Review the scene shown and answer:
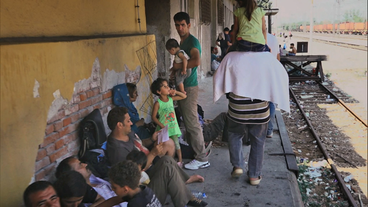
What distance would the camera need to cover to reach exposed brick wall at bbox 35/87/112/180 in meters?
2.76

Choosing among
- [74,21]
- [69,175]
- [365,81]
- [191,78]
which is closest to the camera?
[69,175]

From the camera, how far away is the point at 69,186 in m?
2.34

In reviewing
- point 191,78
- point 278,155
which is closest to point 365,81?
point 278,155

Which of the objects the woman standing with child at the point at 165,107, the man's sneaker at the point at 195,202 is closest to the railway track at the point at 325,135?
the man's sneaker at the point at 195,202

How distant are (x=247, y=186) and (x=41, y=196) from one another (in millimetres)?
2297

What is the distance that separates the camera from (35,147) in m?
2.62

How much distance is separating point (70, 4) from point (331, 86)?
12.2 metres

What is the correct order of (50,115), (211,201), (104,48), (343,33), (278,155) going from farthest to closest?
(343,33), (278,155), (104,48), (211,201), (50,115)

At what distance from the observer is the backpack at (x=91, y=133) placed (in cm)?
332

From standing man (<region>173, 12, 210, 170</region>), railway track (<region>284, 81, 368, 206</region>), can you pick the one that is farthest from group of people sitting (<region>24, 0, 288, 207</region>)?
railway track (<region>284, 81, 368, 206</region>)

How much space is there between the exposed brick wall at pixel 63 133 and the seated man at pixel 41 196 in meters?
0.43

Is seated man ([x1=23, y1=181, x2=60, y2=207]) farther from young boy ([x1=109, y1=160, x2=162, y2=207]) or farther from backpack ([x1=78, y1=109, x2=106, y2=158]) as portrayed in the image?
backpack ([x1=78, y1=109, x2=106, y2=158])

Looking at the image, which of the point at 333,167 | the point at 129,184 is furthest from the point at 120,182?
the point at 333,167

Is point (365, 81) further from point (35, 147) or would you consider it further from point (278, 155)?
point (35, 147)
